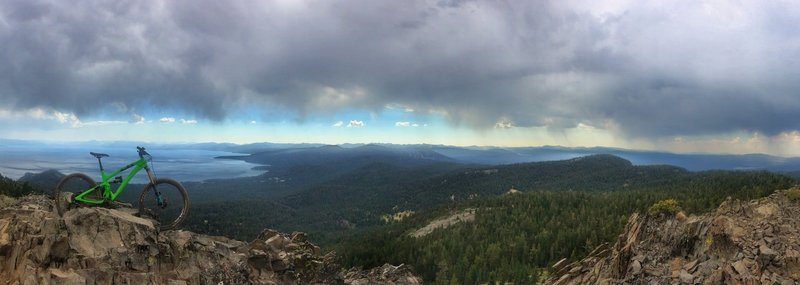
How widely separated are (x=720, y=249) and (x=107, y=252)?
1594 inches

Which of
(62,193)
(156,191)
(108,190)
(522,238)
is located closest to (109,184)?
(108,190)

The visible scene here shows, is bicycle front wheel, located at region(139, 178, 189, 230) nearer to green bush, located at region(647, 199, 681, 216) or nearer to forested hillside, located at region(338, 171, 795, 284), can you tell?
green bush, located at region(647, 199, 681, 216)

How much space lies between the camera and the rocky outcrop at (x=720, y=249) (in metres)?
25.2

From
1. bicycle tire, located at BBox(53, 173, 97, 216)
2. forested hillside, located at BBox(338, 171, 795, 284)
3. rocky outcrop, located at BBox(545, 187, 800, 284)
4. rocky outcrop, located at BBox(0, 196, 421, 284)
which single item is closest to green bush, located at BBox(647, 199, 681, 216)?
rocky outcrop, located at BBox(545, 187, 800, 284)

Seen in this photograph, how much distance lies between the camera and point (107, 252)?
81.3ft

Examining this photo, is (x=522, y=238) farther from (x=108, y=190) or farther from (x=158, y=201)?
(x=108, y=190)

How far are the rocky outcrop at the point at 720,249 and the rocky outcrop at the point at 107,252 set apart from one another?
29.4 m

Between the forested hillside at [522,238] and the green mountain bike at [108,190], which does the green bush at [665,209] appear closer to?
the green mountain bike at [108,190]

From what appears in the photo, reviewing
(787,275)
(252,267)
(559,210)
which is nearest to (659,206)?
(787,275)

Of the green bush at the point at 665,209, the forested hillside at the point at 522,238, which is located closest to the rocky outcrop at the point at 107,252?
the green bush at the point at 665,209

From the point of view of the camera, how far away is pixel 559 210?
157375 mm

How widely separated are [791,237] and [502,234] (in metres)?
112

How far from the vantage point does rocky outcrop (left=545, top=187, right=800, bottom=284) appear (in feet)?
82.8

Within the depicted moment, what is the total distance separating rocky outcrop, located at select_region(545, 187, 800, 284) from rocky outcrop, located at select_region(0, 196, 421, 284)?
96.3 ft
